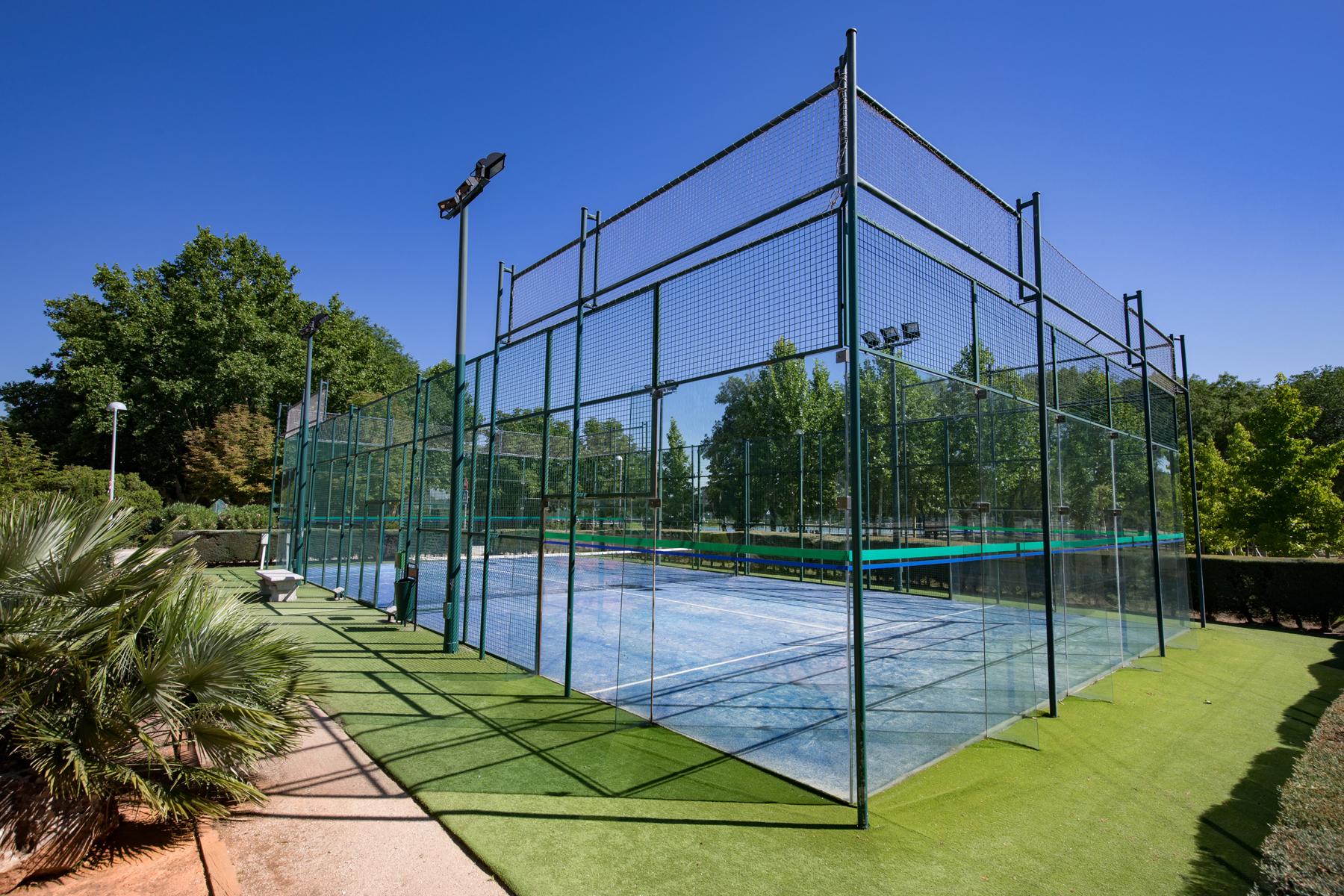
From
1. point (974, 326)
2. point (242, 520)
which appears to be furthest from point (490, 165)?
point (242, 520)

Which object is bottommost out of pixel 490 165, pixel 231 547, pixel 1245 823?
pixel 1245 823

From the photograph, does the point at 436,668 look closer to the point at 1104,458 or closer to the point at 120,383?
the point at 1104,458

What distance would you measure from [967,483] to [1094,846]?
11.3 feet

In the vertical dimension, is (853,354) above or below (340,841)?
above

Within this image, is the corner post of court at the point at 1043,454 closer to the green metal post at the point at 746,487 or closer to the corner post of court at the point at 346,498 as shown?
the green metal post at the point at 746,487

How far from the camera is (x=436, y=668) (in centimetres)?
752

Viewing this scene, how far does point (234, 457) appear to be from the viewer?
96.9 ft

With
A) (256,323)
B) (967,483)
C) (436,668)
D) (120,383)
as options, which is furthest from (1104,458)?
(120,383)

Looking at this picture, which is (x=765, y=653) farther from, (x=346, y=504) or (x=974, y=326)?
(x=346, y=504)

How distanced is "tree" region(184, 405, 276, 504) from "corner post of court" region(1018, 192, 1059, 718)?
3161 centimetres

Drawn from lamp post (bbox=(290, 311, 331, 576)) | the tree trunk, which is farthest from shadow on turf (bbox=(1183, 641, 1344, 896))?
lamp post (bbox=(290, 311, 331, 576))

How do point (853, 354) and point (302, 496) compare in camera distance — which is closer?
point (853, 354)

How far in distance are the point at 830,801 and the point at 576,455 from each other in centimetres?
381

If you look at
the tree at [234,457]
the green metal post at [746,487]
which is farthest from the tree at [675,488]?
the tree at [234,457]
